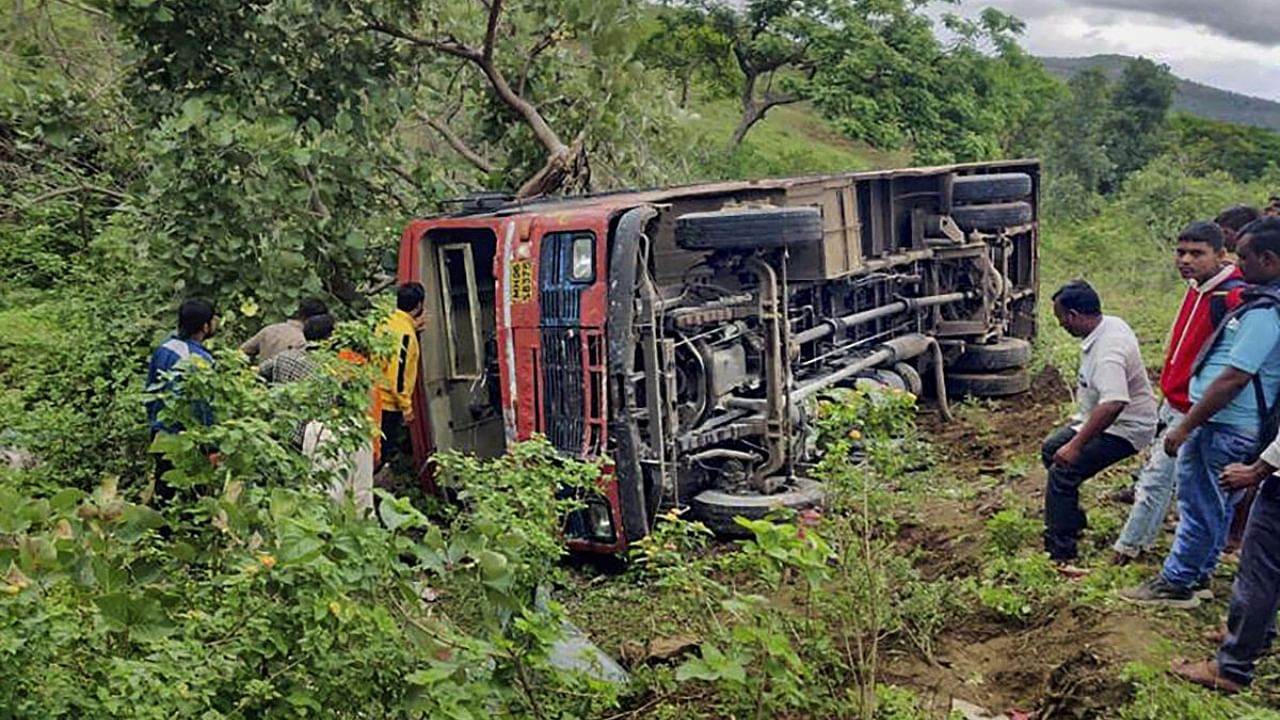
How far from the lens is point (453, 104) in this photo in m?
10.1

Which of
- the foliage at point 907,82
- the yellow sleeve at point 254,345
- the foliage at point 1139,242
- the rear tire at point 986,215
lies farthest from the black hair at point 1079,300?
the foliage at point 907,82

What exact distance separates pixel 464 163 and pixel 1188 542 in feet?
22.9

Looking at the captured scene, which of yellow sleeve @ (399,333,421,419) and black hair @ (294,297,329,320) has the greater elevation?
black hair @ (294,297,329,320)

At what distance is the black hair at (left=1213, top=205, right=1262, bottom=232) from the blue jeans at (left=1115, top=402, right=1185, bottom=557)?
149 cm

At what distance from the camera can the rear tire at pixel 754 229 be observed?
641 cm

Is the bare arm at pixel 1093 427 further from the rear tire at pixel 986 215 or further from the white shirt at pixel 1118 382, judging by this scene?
the rear tire at pixel 986 215

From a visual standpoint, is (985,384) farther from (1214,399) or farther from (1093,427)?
(1214,399)

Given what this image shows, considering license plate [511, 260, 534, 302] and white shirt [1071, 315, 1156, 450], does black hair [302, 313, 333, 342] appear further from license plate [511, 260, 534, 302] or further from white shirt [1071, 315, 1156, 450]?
white shirt [1071, 315, 1156, 450]

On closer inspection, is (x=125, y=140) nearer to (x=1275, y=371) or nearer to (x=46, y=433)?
(x=46, y=433)

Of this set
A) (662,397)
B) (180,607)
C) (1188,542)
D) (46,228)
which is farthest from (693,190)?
(46,228)

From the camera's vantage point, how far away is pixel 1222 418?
4.61 m

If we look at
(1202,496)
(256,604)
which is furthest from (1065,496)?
(256,604)

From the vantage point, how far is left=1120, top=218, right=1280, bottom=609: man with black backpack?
4.36 meters

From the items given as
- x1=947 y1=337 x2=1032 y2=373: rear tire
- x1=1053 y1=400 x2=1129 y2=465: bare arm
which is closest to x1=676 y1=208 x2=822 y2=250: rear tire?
x1=1053 y1=400 x2=1129 y2=465: bare arm
